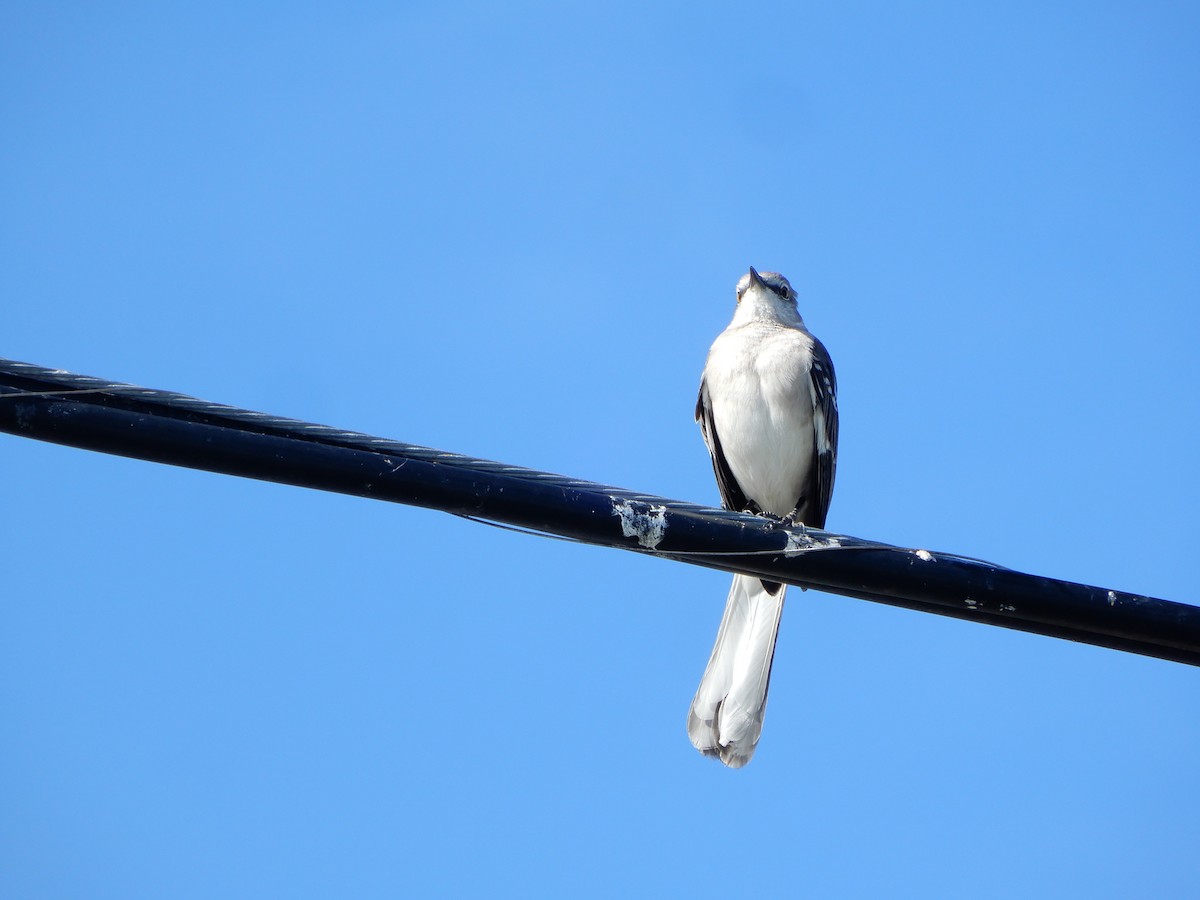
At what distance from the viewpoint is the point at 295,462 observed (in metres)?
3.16

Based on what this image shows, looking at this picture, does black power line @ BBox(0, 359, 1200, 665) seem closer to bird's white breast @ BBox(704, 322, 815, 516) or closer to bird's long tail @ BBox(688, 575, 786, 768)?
bird's long tail @ BBox(688, 575, 786, 768)

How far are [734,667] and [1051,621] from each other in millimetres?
2413

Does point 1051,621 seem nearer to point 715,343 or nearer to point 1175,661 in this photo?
point 1175,661

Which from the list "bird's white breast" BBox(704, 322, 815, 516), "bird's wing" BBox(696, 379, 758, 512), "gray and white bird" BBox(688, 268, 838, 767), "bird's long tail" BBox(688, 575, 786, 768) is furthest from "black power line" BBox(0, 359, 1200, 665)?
"bird's wing" BBox(696, 379, 758, 512)

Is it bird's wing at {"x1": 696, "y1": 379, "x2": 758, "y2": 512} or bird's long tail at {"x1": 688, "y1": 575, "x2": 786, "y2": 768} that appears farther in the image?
bird's wing at {"x1": 696, "y1": 379, "x2": 758, "y2": 512}

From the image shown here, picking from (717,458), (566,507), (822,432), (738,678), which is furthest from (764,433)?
(566,507)

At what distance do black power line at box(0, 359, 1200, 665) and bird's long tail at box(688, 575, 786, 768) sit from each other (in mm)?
1955

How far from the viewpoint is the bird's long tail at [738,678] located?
17.7ft

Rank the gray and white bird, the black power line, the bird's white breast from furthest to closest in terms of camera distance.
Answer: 1. the bird's white breast
2. the gray and white bird
3. the black power line

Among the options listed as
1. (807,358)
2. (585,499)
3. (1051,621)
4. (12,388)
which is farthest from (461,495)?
(807,358)

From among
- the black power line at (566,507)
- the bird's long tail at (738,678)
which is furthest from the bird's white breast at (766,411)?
the black power line at (566,507)

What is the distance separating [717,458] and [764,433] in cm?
48

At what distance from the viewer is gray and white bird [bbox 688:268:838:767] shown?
6094mm

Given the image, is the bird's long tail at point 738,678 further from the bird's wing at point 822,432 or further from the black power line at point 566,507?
the black power line at point 566,507
